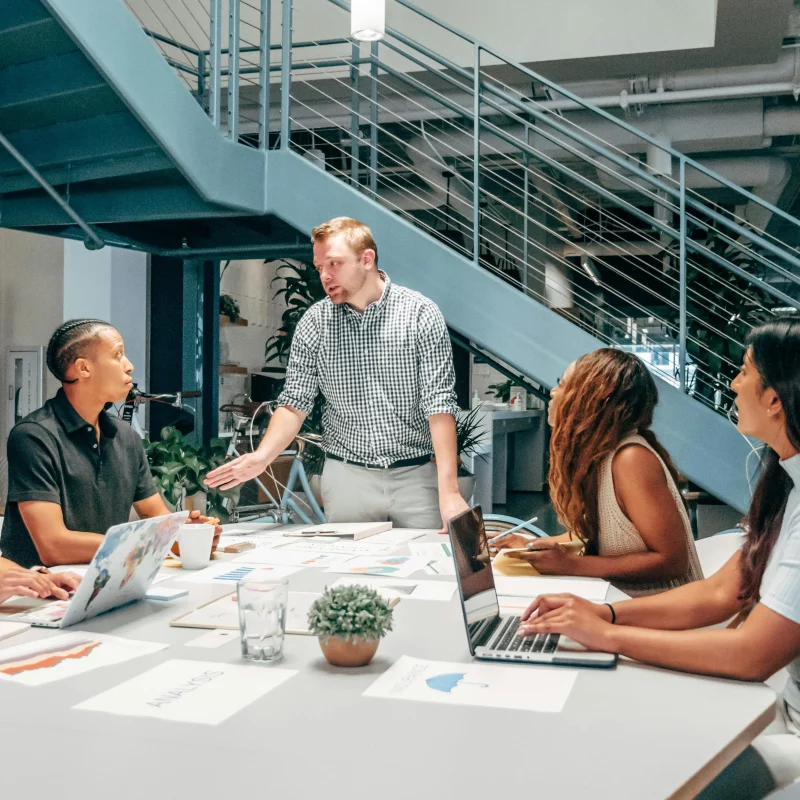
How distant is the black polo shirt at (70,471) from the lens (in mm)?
2043

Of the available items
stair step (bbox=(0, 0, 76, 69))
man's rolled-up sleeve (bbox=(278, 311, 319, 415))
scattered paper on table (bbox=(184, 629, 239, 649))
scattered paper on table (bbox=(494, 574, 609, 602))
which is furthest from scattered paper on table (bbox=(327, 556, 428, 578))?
stair step (bbox=(0, 0, 76, 69))

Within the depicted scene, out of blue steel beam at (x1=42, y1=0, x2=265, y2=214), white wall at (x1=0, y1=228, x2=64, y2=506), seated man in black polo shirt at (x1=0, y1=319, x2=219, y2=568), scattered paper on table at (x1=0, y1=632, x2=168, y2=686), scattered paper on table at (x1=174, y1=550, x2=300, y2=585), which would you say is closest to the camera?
scattered paper on table at (x1=0, y1=632, x2=168, y2=686)

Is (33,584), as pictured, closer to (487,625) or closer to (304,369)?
(487,625)

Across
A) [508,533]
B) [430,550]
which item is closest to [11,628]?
[430,550]

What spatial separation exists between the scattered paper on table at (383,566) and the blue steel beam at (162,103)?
6.78 ft

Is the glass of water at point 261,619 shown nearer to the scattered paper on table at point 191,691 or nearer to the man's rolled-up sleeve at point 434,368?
the scattered paper on table at point 191,691

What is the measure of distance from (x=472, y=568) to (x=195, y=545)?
0.78 meters

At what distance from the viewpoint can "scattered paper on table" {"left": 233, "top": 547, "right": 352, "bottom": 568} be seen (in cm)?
200

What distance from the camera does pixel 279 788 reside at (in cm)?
87

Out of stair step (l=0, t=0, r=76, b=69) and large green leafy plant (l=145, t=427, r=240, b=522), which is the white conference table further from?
large green leafy plant (l=145, t=427, r=240, b=522)

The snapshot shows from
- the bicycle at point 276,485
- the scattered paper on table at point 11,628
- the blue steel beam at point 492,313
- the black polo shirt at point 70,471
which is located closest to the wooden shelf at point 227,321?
the bicycle at point 276,485

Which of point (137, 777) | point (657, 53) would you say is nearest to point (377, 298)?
point (137, 777)

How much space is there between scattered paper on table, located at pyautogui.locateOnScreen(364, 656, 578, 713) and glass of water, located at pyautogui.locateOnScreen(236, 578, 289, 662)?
0.57ft

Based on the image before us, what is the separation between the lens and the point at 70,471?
7.08 ft
